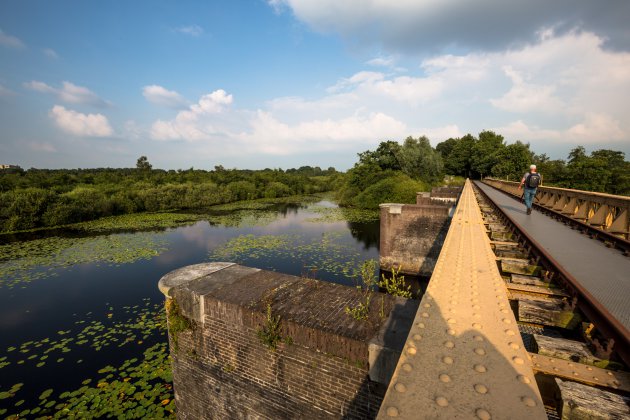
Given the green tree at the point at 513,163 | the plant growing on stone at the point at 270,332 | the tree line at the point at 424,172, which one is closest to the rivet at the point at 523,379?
the plant growing on stone at the point at 270,332

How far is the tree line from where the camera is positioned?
110 feet

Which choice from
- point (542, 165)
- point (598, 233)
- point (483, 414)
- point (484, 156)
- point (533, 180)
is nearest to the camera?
point (483, 414)

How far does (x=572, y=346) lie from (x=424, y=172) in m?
44.2

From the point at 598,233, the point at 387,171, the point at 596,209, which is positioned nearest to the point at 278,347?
the point at 598,233

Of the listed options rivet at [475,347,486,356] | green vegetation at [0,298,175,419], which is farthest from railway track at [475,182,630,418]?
green vegetation at [0,298,175,419]

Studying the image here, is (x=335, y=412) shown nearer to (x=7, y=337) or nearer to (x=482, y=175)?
(x=7, y=337)

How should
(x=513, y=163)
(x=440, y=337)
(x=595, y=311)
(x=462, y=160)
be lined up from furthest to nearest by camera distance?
(x=462, y=160), (x=513, y=163), (x=595, y=311), (x=440, y=337)

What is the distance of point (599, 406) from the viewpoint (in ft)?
4.60

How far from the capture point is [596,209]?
7414mm

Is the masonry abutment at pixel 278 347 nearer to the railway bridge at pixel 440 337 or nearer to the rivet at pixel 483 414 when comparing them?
the railway bridge at pixel 440 337

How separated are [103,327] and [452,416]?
12148 millimetres

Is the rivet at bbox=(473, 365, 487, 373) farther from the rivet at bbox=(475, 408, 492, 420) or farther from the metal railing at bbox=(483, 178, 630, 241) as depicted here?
the metal railing at bbox=(483, 178, 630, 241)

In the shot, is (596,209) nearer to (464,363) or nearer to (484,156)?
(464,363)

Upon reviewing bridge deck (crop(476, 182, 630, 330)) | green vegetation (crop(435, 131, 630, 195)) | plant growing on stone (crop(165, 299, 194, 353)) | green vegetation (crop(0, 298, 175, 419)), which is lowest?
green vegetation (crop(0, 298, 175, 419))
